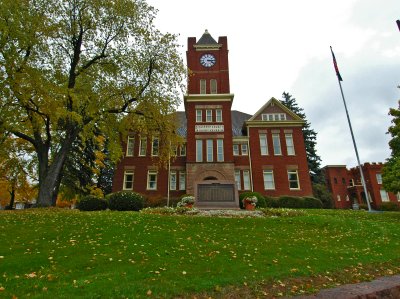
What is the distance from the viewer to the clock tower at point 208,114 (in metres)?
30.9

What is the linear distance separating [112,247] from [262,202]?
20574 millimetres

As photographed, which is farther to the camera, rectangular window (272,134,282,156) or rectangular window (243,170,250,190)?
rectangular window (272,134,282,156)

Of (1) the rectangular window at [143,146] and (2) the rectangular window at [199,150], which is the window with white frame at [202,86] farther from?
(1) the rectangular window at [143,146]

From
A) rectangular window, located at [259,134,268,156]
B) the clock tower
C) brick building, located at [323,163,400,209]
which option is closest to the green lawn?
the clock tower

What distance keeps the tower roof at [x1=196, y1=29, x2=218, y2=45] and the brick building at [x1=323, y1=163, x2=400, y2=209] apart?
32.0 metres

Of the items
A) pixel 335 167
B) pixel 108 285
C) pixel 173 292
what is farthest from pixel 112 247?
pixel 335 167

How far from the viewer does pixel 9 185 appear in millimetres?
34250

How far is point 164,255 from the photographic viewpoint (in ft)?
25.6

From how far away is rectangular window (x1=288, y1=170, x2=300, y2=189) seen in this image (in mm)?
32688

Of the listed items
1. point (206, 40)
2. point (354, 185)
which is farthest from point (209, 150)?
point (354, 185)

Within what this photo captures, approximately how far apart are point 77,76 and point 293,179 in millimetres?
25103

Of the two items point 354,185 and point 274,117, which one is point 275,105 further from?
point 354,185

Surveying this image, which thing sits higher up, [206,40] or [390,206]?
[206,40]

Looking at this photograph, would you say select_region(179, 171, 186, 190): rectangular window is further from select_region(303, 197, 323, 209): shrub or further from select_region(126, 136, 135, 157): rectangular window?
select_region(303, 197, 323, 209): shrub
